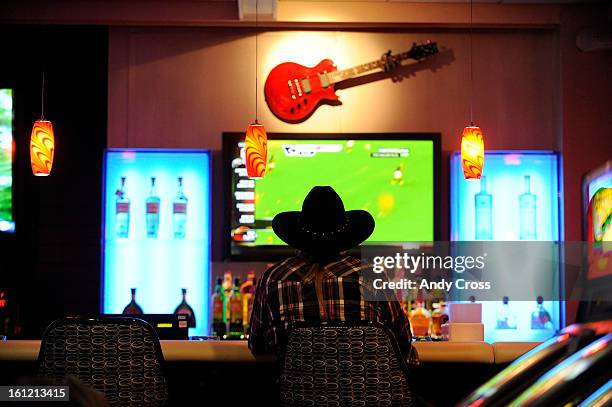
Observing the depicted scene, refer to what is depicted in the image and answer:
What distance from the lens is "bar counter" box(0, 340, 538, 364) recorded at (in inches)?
126

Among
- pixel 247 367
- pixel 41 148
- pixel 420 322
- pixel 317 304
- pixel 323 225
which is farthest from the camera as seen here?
pixel 41 148

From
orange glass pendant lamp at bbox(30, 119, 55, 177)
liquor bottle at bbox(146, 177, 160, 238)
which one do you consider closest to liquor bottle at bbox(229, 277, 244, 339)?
liquor bottle at bbox(146, 177, 160, 238)

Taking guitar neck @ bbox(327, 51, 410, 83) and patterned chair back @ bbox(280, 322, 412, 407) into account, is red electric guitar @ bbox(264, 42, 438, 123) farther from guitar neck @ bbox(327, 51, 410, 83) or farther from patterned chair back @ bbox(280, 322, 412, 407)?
patterned chair back @ bbox(280, 322, 412, 407)

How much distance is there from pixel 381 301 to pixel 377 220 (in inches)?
120

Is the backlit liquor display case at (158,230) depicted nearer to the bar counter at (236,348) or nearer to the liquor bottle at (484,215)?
the liquor bottle at (484,215)

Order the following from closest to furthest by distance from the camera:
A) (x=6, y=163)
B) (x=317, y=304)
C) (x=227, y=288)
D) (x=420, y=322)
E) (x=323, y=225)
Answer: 1. (x=317, y=304)
2. (x=323, y=225)
3. (x=420, y=322)
4. (x=227, y=288)
5. (x=6, y=163)

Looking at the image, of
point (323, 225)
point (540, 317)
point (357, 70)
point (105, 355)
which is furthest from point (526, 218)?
point (105, 355)

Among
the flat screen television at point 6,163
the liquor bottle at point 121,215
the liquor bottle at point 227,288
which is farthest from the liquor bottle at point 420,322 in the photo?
the flat screen television at point 6,163

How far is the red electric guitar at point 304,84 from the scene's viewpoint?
623 centimetres

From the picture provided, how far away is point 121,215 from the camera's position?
5.79 m

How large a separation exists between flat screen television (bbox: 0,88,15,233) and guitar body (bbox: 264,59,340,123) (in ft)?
6.09

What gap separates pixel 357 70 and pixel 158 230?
74.1 inches

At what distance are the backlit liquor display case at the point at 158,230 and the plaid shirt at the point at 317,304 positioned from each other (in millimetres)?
2936

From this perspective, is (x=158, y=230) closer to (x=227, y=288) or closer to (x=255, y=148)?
(x=227, y=288)
